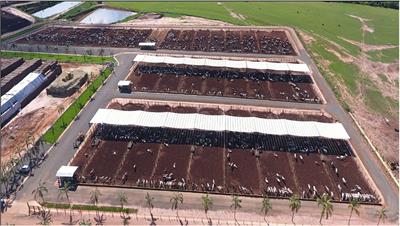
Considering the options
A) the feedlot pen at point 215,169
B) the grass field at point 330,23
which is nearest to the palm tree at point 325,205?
the feedlot pen at point 215,169

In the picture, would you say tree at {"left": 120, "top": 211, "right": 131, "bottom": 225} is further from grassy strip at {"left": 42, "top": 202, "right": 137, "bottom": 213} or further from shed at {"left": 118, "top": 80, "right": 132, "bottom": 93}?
shed at {"left": 118, "top": 80, "right": 132, "bottom": 93}

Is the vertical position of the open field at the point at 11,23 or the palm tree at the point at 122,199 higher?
the open field at the point at 11,23

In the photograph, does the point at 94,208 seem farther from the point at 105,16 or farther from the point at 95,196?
the point at 105,16

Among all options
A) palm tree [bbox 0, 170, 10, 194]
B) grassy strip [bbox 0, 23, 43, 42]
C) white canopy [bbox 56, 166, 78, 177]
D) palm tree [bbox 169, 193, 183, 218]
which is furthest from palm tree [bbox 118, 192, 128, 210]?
grassy strip [bbox 0, 23, 43, 42]

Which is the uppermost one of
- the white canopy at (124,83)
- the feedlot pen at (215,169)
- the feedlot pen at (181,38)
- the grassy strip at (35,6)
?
the grassy strip at (35,6)

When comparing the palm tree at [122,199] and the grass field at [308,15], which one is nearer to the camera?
the palm tree at [122,199]

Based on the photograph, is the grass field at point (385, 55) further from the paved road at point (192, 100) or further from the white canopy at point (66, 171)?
the white canopy at point (66, 171)
